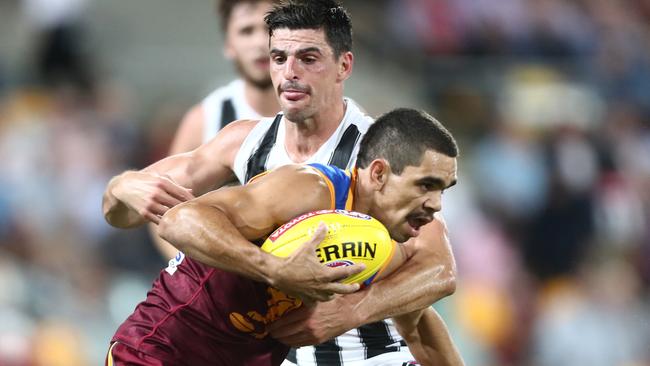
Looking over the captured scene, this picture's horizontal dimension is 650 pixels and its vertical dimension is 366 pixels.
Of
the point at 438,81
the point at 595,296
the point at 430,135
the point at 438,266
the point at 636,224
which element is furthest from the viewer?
the point at 438,81

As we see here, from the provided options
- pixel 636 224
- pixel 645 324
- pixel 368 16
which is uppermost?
pixel 368 16

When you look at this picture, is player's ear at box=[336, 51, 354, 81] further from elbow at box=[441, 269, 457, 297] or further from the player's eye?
the player's eye

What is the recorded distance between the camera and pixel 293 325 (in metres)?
4.61

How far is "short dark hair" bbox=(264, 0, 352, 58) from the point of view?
4.99 meters

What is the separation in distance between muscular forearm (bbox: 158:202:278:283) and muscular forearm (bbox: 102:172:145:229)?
1.03 meters

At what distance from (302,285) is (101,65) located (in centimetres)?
740

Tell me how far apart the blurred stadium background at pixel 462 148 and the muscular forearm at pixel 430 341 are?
13.2 ft

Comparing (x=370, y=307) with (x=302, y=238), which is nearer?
(x=302, y=238)

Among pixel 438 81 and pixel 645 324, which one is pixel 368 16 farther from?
pixel 645 324

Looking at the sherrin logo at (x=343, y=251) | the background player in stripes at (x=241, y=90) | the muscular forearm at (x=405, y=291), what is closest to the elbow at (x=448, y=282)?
the muscular forearm at (x=405, y=291)

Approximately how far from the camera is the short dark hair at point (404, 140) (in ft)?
14.8

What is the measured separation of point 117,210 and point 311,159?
3.06 feet

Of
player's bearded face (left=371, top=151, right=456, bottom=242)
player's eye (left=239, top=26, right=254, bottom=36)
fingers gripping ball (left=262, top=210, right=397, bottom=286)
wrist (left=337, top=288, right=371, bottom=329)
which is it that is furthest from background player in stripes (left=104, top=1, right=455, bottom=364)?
player's eye (left=239, top=26, right=254, bottom=36)

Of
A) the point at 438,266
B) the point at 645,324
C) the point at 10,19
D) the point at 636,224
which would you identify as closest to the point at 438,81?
the point at 636,224
